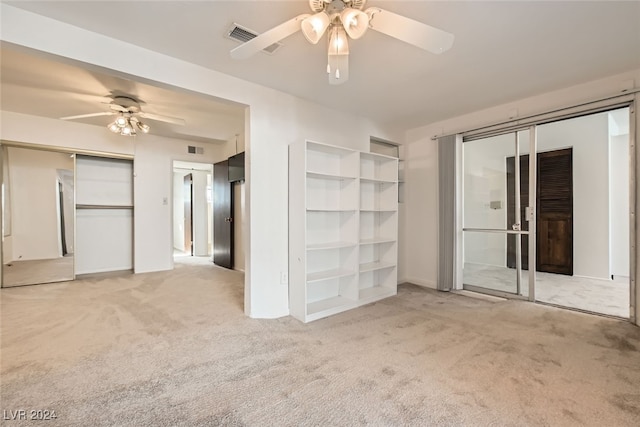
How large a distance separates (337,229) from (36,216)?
15.1 feet

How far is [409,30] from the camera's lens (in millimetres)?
1444

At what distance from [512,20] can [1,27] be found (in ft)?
11.0

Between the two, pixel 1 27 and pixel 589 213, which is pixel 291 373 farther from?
pixel 589 213

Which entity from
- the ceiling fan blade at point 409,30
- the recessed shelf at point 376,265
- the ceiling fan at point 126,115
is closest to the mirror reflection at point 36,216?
the ceiling fan at point 126,115

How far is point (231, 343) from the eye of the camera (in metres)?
2.27

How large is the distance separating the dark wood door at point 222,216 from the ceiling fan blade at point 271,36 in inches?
155

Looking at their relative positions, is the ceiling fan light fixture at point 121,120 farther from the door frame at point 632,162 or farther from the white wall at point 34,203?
the door frame at point 632,162

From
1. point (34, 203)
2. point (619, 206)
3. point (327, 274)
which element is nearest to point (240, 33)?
point (327, 274)

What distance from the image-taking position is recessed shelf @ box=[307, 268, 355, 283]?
293 cm

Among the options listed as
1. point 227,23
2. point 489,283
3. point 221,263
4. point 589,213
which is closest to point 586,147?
point 589,213

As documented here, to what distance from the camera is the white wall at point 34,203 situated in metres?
4.04

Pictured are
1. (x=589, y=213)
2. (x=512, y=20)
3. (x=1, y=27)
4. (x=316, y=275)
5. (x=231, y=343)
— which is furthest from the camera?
(x=589, y=213)

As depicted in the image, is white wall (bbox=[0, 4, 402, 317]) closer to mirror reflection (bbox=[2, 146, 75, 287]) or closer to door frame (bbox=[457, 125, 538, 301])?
mirror reflection (bbox=[2, 146, 75, 287])

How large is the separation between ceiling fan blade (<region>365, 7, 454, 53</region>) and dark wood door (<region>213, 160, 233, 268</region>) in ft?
14.5
